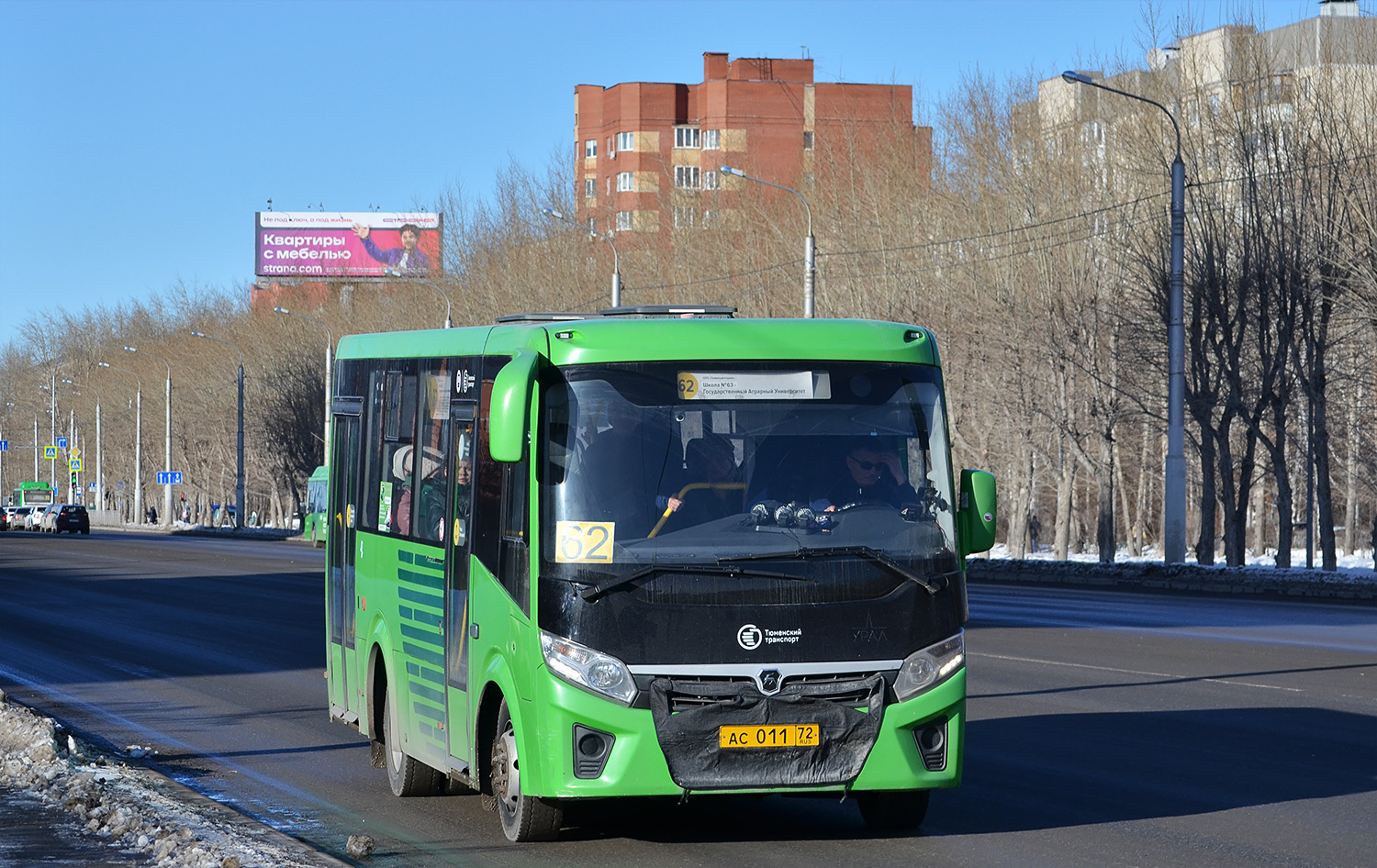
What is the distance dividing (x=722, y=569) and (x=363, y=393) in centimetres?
361

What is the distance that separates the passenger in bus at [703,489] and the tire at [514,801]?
1.11 metres

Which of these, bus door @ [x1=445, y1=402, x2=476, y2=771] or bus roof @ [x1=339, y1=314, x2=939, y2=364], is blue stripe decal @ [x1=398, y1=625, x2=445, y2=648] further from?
bus roof @ [x1=339, y1=314, x2=939, y2=364]

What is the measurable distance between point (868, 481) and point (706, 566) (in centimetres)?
86

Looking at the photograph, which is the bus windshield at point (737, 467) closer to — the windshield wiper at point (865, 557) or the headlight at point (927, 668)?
the windshield wiper at point (865, 557)

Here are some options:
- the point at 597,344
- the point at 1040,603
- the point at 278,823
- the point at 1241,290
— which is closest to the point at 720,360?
the point at 597,344

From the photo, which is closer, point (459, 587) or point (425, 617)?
point (459, 587)

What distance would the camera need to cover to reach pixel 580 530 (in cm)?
750

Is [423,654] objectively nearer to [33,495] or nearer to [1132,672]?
[1132,672]

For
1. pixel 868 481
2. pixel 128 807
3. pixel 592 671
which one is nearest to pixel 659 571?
pixel 592 671

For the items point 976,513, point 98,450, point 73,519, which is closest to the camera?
point 976,513

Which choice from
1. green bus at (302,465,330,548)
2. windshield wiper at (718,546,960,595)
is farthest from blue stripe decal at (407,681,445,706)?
green bus at (302,465,330,548)

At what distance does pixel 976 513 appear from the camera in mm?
8078

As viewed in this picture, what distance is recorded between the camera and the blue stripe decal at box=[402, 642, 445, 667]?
8594 millimetres

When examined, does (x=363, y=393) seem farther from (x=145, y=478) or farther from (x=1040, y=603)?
(x=145, y=478)
